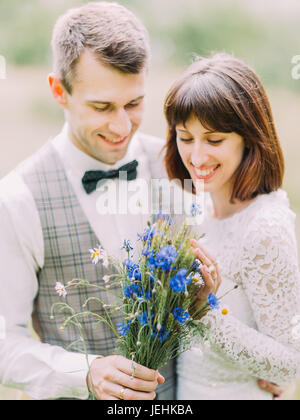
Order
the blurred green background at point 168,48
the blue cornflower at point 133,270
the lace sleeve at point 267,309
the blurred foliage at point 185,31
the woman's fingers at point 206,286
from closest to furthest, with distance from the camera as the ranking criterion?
the blue cornflower at point 133,270 → the woman's fingers at point 206,286 → the lace sleeve at point 267,309 → the blurred green background at point 168,48 → the blurred foliage at point 185,31

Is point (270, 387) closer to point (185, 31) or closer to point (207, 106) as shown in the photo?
point (207, 106)

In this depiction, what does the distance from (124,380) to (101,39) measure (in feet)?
3.82

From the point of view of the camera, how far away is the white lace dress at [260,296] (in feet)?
5.77

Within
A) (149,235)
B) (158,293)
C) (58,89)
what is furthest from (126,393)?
(58,89)

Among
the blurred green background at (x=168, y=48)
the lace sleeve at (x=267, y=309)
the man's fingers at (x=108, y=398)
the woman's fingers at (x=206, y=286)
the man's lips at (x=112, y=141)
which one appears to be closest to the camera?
the woman's fingers at (x=206, y=286)

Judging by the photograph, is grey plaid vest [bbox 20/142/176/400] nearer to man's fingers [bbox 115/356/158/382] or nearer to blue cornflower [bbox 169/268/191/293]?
man's fingers [bbox 115/356/158/382]

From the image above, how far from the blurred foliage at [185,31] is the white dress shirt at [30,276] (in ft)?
14.7

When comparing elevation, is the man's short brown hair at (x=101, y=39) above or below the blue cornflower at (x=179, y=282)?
above

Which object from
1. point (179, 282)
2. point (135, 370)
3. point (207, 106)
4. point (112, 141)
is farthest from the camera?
point (112, 141)

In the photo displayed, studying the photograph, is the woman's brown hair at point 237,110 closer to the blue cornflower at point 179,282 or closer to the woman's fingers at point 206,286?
the woman's fingers at point 206,286

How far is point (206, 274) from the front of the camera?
5.03ft

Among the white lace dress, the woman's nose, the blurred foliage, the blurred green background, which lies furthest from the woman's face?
the blurred foliage

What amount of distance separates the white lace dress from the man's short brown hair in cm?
70

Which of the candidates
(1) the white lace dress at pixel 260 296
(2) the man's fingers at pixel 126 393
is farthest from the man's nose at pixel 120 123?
(2) the man's fingers at pixel 126 393
